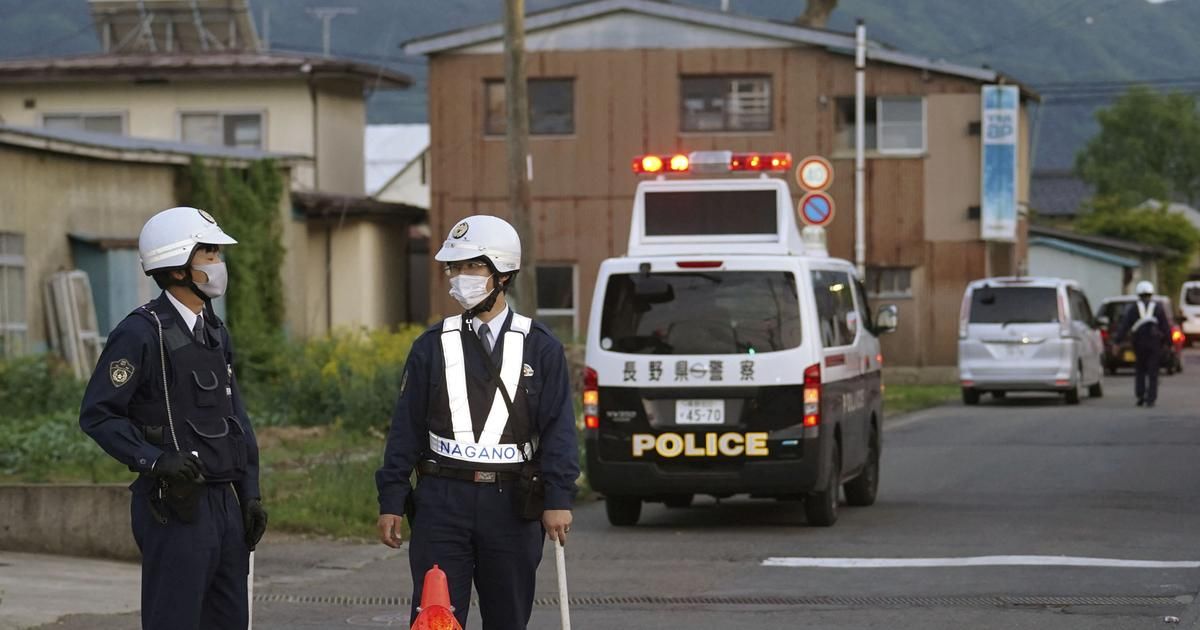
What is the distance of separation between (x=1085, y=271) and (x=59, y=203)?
42.0m

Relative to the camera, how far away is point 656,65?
3769cm

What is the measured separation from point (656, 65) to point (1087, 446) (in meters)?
18.1

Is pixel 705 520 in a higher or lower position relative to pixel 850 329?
lower

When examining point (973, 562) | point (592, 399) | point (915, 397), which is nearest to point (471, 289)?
point (973, 562)

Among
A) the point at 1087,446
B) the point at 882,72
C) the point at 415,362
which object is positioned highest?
the point at 882,72

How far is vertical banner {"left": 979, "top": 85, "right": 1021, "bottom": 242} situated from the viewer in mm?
37062

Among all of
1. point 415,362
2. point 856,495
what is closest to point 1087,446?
point 856,495

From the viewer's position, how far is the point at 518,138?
2094 cm

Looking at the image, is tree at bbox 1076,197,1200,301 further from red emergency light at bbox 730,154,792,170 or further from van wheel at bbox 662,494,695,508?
van wheel at bbox 662,494,695,508

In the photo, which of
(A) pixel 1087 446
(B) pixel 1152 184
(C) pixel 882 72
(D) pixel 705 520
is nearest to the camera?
(D) pixel 705 520

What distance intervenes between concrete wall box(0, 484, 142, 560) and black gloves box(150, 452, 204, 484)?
6.62 metres

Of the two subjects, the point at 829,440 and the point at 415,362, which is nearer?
the point at 415,362

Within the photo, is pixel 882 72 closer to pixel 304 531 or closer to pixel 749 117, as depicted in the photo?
pixel 749 117

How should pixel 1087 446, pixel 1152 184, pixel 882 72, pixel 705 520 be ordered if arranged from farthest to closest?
1. pixel 1152 184
2. pixel 882 72
3. pixel 1087 446
4. pixel 705 520
